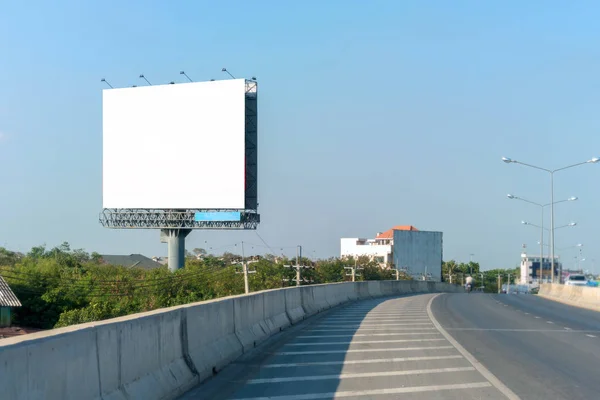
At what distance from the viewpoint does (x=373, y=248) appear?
11900 centimetres

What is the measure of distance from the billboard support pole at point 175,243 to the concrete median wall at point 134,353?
52.7 meters

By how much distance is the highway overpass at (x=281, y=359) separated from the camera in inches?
257

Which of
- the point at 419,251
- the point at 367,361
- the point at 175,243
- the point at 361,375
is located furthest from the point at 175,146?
the point at 419,251

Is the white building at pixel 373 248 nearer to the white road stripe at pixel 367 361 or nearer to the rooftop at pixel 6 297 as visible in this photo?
the rooftop at pixel 6 297

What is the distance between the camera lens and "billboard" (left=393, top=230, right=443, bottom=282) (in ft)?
362

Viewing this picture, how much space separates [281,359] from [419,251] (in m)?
101

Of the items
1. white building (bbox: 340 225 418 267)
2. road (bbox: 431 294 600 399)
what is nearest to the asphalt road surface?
road (bbox: 431 294 600 399)

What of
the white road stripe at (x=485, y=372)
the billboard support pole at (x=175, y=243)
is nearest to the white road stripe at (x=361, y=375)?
the white road stripe at (x=485, y=372)

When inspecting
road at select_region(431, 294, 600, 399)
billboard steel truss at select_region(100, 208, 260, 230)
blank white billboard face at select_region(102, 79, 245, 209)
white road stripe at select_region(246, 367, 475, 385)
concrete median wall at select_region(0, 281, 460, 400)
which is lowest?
road at select_region(431, 294, 600, 399)

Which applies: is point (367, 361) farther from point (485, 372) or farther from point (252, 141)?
point (252, 141)

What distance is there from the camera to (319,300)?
27.3 m

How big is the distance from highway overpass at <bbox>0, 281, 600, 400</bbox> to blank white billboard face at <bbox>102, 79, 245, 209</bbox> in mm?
42898

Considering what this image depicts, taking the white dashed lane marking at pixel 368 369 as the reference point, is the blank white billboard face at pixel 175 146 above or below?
above

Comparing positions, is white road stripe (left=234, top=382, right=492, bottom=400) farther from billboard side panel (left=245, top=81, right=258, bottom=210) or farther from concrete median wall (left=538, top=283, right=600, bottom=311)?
billboard side panel (left=245, top=81, right=258, bottom=210)
